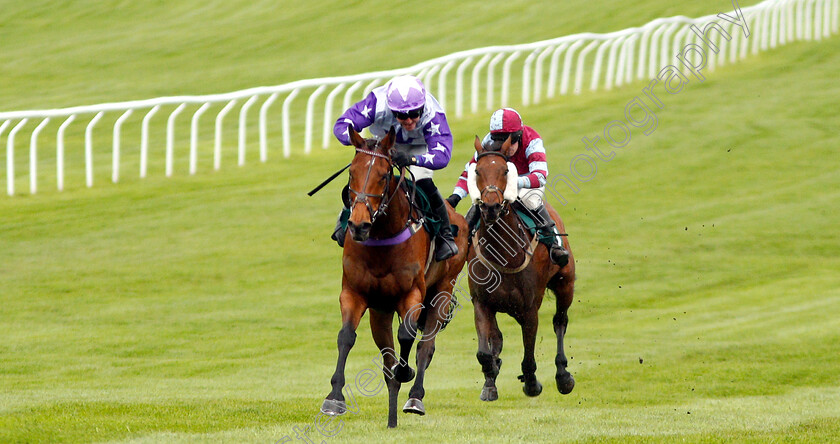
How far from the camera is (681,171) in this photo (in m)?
19.2

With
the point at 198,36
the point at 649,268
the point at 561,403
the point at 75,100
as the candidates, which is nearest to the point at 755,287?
the point at 649,268

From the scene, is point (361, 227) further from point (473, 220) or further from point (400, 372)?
point (473, 220)

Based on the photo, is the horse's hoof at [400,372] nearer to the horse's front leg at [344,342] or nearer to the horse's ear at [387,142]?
the horse's front leg at [344,342]

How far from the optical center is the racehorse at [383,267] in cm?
682

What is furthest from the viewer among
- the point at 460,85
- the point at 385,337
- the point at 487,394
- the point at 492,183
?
the point at 460,85

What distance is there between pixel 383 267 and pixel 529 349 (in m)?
2.29

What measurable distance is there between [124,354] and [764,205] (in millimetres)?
10536

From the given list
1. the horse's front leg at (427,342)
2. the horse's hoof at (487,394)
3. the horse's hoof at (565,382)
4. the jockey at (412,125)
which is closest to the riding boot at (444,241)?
the jockey at (412,125)

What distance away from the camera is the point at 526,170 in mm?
9336

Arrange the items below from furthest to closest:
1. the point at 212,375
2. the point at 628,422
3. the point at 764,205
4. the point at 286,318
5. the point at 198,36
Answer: the point at 198,36 < the point at 764,205 < the point at 286,318 < the point at 212,375 < the point at 628,422

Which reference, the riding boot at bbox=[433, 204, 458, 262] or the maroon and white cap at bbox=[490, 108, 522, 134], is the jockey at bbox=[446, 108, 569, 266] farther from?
the riding boot at bbox=[433, 204, 458, 262]

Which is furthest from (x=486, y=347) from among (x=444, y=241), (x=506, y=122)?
(x=506, y=122)

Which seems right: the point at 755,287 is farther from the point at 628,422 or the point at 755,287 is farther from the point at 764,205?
the point at 628,422

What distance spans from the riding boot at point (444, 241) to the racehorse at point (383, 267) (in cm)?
12
